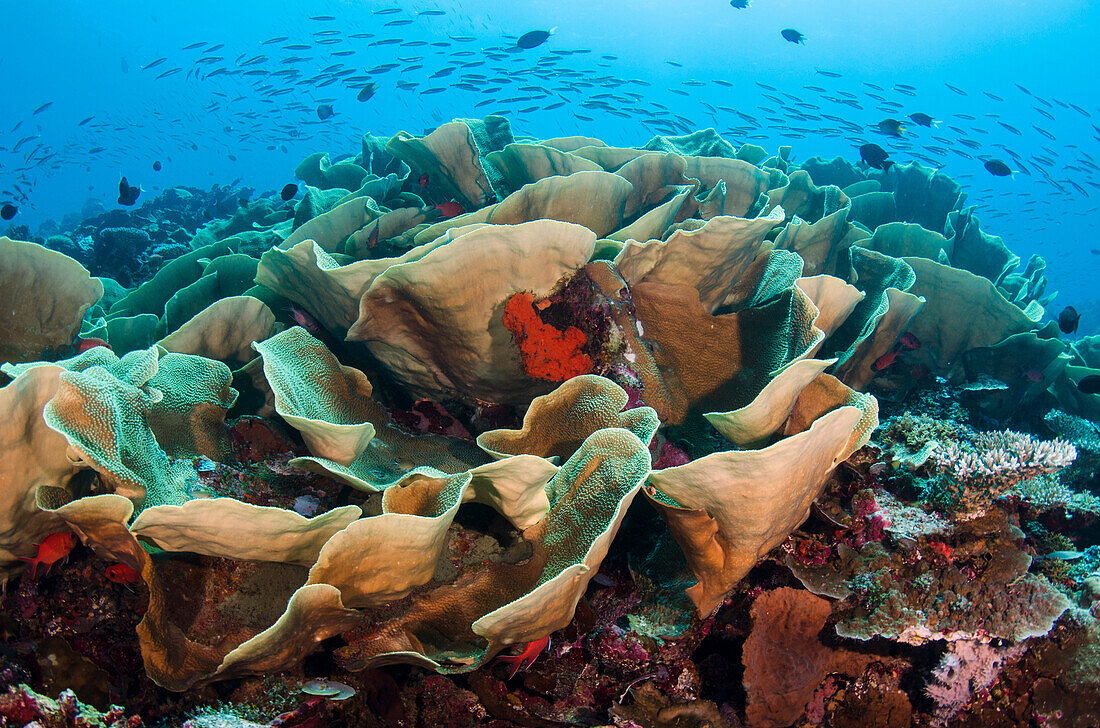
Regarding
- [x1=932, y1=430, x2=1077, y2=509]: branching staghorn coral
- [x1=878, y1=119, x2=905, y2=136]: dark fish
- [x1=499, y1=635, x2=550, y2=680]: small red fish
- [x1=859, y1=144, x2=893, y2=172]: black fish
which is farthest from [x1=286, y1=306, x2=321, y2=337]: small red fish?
[x1=878, y1=119, x2=905, y2=136]: dark fish

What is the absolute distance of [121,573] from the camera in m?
1.69

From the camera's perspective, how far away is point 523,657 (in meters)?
1.65

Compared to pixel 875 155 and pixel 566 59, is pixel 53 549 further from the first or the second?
pixel 566 59

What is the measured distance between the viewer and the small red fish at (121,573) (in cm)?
169

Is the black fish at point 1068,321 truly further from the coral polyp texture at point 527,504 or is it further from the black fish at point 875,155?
the coral polyp texture at point 527,504

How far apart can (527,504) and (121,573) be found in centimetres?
137

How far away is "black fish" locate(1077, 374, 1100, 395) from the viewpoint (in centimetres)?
344

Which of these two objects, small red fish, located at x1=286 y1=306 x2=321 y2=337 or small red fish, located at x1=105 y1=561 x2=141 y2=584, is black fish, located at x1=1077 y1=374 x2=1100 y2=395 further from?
small red fish, located at x1=105 y1=561 x2=141 y2=584

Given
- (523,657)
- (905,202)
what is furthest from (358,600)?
(905,202)

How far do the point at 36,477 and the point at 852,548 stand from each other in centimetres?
263

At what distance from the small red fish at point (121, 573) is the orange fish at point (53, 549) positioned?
138 mm

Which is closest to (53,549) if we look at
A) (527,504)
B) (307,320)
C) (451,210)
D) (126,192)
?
(307,320)

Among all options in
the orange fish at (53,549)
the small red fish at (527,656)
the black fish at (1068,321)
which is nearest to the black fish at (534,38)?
the black fish at (1068,321)

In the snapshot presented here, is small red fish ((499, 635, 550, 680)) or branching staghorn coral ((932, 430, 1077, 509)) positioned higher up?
branching staghorn coral ((932, 430, 1077, 509))
